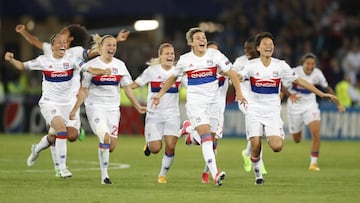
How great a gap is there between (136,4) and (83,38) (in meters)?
15.9

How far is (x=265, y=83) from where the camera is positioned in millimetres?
17016

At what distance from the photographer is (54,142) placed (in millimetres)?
18828

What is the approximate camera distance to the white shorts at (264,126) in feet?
55.5

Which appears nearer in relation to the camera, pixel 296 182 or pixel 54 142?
pixel 296 182

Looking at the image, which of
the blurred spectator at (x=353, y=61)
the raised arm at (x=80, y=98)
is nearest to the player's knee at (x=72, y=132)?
the raised arm at (x=80, y=98)

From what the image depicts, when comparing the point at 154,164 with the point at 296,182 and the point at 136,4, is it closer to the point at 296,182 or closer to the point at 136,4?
the point at 296,182

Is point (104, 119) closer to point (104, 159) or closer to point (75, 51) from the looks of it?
point (104, 159)

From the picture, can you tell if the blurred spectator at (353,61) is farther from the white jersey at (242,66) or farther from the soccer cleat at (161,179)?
the soccer cleat at (161,179)

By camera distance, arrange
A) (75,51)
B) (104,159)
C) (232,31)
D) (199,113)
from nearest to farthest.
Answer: (199,113) → (104,159) → (75,51) → (232,31)

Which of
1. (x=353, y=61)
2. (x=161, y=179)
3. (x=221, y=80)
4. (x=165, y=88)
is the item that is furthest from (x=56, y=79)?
(x=353, y=61)

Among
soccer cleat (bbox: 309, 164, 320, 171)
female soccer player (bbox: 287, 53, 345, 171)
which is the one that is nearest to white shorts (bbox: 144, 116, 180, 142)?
soccer cleat (bbox: 309, 164, 320, 171)

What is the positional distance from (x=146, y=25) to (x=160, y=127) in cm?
2152

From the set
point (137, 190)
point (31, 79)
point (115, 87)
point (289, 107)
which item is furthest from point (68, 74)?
point (31, 79)

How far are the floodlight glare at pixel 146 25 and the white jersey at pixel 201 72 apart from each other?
2231 centimetres
